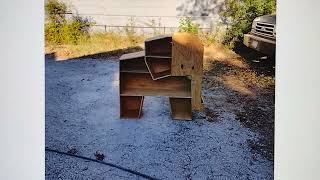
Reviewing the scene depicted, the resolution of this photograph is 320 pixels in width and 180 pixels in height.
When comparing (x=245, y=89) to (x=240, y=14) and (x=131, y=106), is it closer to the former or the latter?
(x=240, y=14)

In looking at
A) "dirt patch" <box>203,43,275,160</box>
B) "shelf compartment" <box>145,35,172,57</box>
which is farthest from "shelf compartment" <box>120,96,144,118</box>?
"dirt patch" <box>203,43,275,160</box>

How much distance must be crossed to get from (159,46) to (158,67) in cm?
14

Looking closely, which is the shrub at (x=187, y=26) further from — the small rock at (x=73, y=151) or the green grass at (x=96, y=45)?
the small rock at (x=73, y=151)

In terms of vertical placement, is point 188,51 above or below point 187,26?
below

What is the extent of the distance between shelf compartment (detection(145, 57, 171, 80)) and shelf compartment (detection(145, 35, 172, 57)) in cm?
5

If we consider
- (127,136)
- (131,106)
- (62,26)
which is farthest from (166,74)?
(62,26)

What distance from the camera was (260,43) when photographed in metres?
2.09

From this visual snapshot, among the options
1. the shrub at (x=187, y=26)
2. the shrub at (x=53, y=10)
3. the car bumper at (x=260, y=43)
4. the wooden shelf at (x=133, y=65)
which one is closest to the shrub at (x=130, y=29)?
the wooden shelf at (x=133, y=65)

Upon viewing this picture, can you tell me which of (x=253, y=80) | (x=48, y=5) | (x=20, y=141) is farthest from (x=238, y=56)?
(x=20, y=141)

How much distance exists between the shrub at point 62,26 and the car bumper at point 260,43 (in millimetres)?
901

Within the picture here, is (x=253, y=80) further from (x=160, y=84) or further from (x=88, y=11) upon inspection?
(x=88, y=11)

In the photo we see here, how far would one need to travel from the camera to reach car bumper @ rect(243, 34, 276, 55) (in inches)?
82.2

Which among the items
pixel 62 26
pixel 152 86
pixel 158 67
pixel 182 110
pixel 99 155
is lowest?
pixel 99 155

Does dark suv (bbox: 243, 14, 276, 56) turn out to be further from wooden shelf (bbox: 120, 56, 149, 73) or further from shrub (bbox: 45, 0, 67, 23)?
shrub (bbox: 45, 0, 67, 23)
